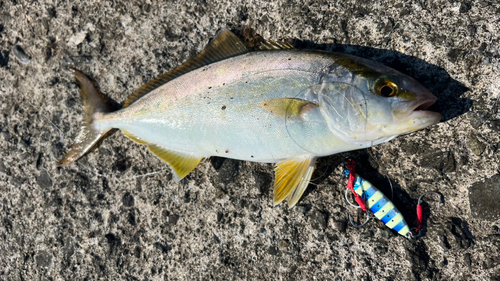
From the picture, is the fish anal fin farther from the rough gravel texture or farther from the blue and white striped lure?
the blue and white striped lure

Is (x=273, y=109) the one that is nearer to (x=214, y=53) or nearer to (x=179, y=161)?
(x=214, y=53)

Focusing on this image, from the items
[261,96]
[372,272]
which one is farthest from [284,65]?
[372,272]

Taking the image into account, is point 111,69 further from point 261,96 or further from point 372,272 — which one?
point 372,272

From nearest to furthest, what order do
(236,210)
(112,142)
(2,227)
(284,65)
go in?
(284,65) → (236,210) → (112,142) → (2,227)

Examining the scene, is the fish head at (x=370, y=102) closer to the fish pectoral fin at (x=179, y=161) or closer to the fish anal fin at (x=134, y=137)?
the fish pectoral fin at (x=179, y=161)

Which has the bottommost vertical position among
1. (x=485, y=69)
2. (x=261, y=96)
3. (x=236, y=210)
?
(x=236, y=210)

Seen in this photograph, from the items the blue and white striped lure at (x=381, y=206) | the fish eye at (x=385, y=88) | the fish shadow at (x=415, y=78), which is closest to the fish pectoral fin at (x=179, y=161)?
the fish shadow at (x=415, y=78)
